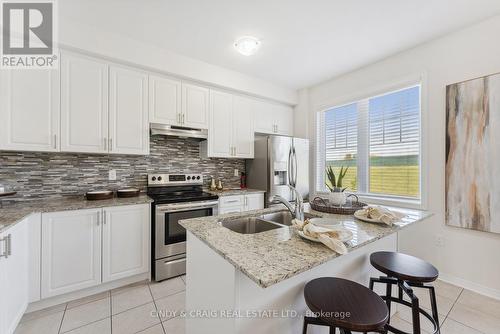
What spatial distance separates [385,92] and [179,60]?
2.70 m

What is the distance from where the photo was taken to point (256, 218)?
5.41ft

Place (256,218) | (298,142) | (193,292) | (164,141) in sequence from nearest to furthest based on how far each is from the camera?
(193,292)
(256,218)
(164,141)
(298,142)

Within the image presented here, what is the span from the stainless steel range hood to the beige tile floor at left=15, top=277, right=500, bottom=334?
1.71 meters

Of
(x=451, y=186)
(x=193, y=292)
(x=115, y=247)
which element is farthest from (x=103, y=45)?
(x=451, y=186)

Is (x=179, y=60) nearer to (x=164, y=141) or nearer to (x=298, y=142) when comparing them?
(x=164, y=141)

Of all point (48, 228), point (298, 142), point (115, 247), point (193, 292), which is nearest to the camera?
point (193, 292)

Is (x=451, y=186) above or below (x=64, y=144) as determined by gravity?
below

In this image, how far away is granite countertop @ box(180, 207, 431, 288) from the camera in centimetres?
80

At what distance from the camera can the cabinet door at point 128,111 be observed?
7.77 ft

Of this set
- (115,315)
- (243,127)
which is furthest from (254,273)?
(243,127)

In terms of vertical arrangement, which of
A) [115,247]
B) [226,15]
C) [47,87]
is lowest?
[115,247]

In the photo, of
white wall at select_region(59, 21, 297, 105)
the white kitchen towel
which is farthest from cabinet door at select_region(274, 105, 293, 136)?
the white kitchen towel

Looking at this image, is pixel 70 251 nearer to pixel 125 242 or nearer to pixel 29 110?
pixel 125 242

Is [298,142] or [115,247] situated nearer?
[115,247]
